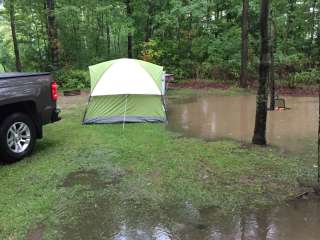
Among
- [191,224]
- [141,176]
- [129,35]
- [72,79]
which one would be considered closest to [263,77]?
[141,176]

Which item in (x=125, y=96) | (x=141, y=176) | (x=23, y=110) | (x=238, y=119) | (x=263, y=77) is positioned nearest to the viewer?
(x=141, y=176)

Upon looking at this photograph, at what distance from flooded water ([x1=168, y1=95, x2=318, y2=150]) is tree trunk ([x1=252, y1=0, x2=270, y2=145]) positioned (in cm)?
47

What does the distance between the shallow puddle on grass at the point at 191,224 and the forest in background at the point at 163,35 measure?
41.7 ft

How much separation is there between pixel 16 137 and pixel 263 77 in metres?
4.07

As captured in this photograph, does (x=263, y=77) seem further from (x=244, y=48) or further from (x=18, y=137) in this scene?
(x=244, y=48)

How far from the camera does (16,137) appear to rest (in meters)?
6.64

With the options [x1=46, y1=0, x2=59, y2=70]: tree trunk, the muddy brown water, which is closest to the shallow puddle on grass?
the muddy brown water

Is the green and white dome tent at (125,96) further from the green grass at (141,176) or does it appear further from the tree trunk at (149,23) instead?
the tree trunk at (149,23)

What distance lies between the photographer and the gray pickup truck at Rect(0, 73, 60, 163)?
21.0ft

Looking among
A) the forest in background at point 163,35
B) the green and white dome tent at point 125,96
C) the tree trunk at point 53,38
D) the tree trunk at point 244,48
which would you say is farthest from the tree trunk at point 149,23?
the green and white dome tent at point 125,96

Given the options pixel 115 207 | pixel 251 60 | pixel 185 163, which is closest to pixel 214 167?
A: pixel 185 163

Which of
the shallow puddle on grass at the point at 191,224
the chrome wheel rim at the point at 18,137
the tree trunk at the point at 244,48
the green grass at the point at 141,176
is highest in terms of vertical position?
the tree trunk at the point at 244,48

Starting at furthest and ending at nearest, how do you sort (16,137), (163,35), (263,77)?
→ (163,35) → (263,77) → (16,137)

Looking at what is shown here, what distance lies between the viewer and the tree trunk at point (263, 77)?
6840mm
